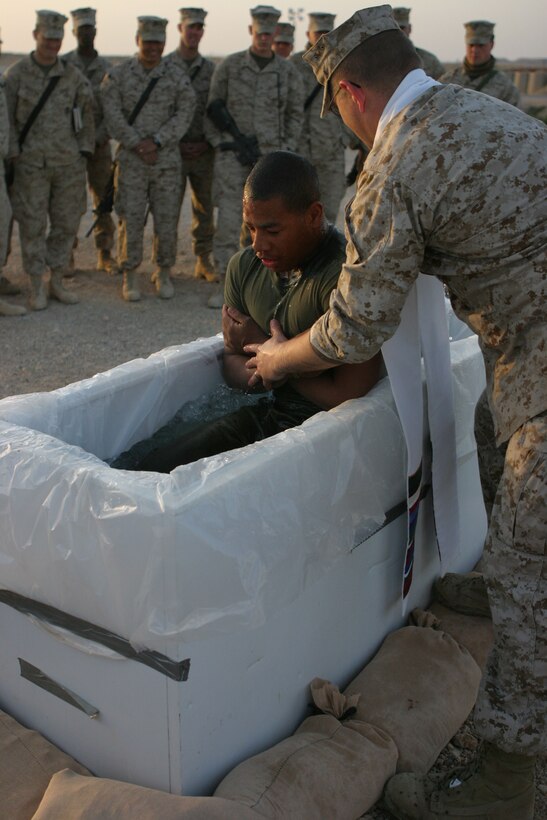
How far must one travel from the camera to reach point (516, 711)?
7.47 feet

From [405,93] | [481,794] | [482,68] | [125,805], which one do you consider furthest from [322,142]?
[125,805]

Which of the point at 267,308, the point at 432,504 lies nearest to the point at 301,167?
the point at 267,308

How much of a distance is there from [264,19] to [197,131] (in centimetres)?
103

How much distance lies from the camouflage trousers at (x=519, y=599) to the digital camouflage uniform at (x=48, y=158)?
18.0ft

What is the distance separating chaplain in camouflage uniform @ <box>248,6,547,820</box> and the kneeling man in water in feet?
1.07

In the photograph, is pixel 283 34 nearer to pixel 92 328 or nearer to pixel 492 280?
pixel 92 328

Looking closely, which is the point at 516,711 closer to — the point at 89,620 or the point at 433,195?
the point at 89,620

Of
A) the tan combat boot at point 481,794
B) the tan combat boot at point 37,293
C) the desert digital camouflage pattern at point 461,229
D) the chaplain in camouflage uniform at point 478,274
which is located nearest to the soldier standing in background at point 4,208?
the tan combat boot at point 37,293

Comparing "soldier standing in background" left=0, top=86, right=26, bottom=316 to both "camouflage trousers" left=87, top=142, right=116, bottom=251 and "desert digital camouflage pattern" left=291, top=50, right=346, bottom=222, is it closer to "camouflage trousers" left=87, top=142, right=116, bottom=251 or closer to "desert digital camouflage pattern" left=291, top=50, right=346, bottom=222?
"camouflage trousers" left=87, top=142, right=116, bottom=251

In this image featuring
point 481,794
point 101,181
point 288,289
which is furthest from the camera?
point 101,181

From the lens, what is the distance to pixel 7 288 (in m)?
7.45

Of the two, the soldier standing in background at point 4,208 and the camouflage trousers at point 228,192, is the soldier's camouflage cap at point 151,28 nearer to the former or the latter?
the camouflage trousers at point 228,192

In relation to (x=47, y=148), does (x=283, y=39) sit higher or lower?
higher

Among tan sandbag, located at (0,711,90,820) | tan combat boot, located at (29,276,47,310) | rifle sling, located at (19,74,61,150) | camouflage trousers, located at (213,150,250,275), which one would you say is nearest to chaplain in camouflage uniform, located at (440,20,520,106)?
camouflage trousers, located at (213,150,250,275)
